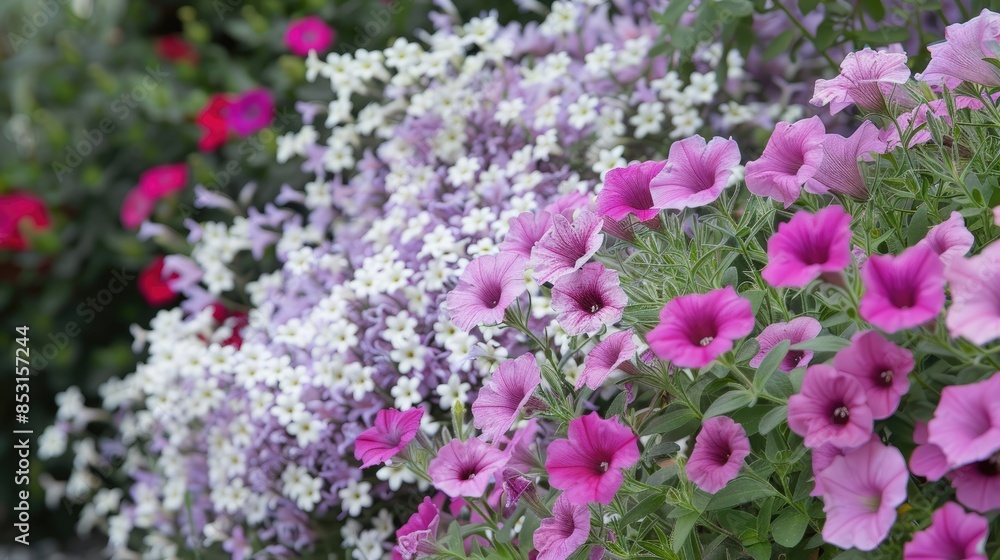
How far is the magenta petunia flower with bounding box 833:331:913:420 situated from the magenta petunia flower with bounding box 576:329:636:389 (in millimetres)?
Answer: 229

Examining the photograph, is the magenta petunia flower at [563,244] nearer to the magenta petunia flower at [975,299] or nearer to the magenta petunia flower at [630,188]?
the magenta petunia flower at [630,188]

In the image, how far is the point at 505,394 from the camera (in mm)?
1013

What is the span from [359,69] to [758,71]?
89cm

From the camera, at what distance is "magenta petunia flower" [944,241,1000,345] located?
0.72 metres

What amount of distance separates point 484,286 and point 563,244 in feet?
0.36

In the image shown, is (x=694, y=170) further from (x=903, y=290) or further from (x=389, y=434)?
(x=389, y=434)

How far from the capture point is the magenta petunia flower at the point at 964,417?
2.38ft

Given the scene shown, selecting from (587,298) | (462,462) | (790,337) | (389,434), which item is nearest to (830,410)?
(790,337)

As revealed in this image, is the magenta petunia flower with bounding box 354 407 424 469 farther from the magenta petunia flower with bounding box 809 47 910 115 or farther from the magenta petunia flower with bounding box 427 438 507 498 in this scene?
the magenta petunia flower with bounding box 809 47 910 115

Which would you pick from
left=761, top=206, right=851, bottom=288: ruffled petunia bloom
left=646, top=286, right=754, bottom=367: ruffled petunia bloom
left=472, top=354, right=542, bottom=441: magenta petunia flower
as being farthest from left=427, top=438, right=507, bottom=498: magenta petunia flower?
left=761, top=206, right=851, bottom=288: ruffled petunia bloom

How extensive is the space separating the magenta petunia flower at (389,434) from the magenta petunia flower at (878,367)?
477 mm

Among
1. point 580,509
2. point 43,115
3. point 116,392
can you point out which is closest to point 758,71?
point 580,509

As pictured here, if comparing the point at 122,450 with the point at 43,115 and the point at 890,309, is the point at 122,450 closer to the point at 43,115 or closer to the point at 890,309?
the point at 43,115

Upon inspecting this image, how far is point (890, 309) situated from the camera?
2.45 feet
